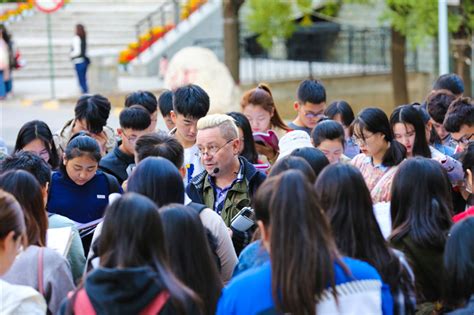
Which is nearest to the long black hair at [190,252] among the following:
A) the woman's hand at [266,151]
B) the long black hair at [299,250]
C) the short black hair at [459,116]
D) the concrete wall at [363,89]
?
the long black hair at [299,250]

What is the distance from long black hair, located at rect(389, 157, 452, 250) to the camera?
5359mm

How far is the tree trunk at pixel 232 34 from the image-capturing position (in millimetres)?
23109

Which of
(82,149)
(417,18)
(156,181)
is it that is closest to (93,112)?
(82,149)

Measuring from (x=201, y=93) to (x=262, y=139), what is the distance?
3.97 ft

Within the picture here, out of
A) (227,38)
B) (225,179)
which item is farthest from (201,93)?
(227,38)

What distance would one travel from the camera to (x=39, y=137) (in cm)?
820

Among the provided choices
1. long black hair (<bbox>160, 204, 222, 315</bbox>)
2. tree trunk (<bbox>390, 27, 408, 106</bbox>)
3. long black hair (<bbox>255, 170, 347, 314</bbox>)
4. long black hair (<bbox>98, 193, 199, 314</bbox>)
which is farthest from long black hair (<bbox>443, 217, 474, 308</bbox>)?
tree trunk (<bbox>390, 27, 408, 106</bbox>)

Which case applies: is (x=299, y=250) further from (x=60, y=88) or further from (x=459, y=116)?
(x=60, y=88)

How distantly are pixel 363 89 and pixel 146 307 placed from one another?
22788mm

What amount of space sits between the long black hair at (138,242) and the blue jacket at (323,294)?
0.82ft

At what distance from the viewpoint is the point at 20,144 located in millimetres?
8297

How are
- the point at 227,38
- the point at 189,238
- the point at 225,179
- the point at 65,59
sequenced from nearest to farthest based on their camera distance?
the point at 189,238 < the point at 225,179 < the point at 227,38 < the point at 65,59

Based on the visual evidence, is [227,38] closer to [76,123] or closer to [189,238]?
[76,123]

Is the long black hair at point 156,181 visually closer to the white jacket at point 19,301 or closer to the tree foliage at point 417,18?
the white jacket at point 19,301
